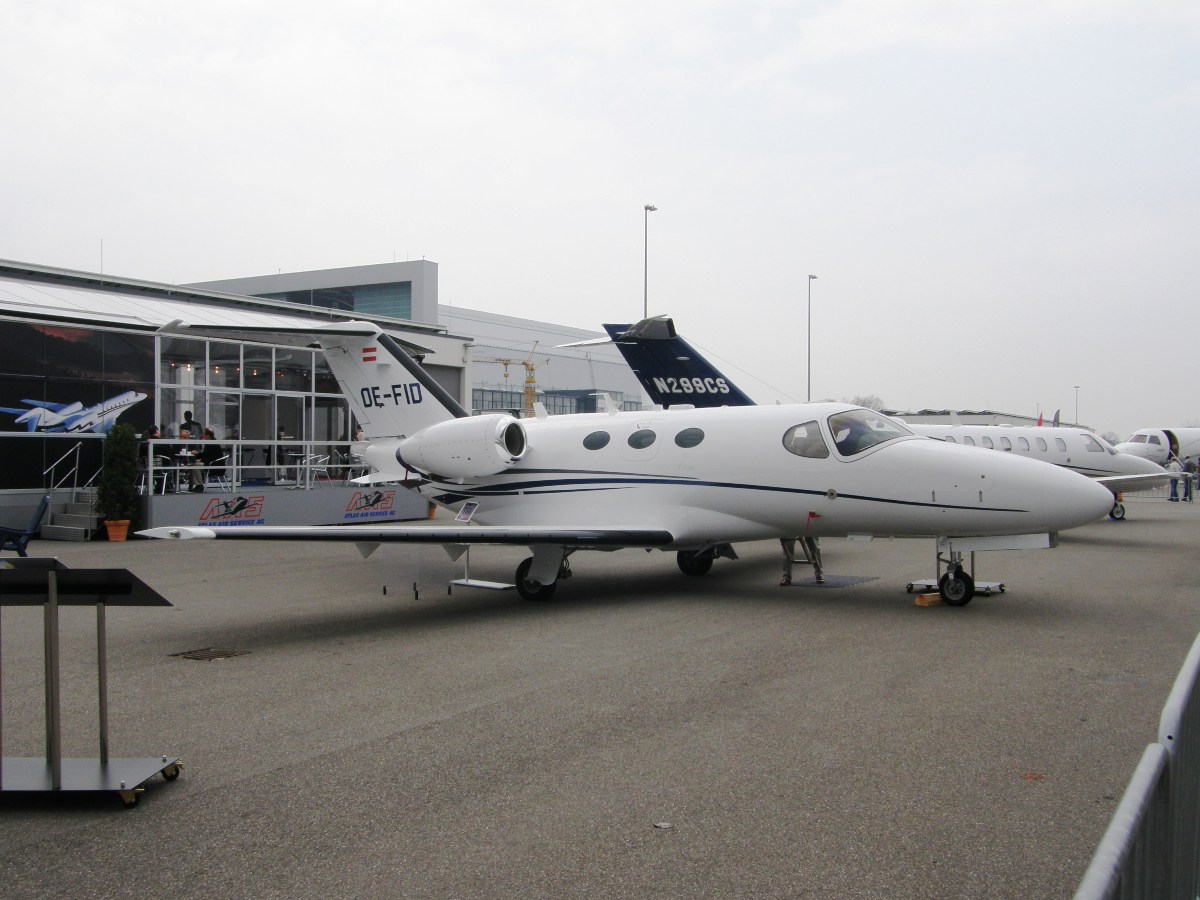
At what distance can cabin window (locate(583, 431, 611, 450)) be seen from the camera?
13.3 meters

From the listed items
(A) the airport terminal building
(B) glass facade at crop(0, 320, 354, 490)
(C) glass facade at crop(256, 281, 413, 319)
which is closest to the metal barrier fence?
(A) the airport terminal building

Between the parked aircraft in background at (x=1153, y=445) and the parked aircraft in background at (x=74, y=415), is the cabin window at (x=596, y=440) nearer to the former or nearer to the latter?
the parked aircraft in background at (x=74, y=415)

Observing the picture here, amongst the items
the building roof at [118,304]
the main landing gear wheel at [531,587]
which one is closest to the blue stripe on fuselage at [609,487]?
the main landing gear wheel at [531,587]

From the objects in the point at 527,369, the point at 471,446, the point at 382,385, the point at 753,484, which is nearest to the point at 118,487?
the point at 382,385

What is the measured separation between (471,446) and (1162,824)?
1178 centimetres

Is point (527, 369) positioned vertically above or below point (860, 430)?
above

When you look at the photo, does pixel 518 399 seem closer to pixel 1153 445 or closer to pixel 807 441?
pixel 1153 445

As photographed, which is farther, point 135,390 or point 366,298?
point 366,298

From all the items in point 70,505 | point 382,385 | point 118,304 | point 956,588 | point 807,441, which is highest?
point 118,304

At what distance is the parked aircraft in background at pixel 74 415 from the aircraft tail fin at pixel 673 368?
11.4m

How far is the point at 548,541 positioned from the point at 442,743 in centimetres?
542

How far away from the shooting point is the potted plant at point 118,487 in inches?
770

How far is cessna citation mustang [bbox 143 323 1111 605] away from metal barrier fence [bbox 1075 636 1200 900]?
24.5 feet

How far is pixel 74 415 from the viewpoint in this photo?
69.7ft
